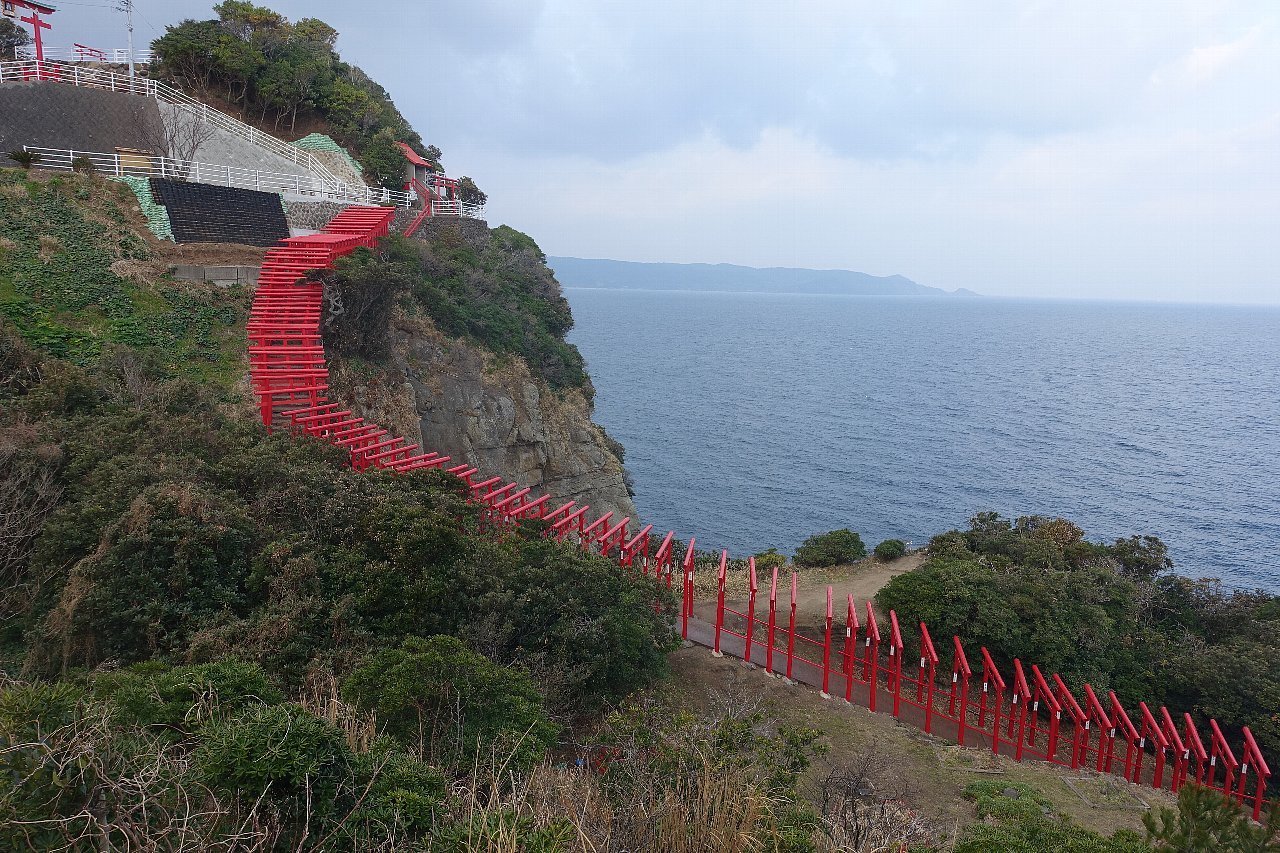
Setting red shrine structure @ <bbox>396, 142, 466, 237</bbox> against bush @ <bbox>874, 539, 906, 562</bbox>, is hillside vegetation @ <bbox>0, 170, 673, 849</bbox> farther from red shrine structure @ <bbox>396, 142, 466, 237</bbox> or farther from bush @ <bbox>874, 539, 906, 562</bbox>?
red shrine structure @ <bbox>396, 142, 466, 237</bbox>

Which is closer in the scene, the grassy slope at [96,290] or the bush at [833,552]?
the grassy slope at [96,290]

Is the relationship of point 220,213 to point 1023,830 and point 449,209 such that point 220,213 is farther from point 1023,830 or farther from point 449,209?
point 1023,830

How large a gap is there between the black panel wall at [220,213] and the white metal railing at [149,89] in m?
5.90

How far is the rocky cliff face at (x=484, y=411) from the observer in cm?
2234

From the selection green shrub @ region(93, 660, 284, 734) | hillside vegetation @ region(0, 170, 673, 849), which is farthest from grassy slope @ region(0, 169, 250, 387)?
green shrub @ region(93, 660, 284, 734)

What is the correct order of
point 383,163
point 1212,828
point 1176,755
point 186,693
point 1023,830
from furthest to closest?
point 383,163
point 1176,755
point 1023,830
point 186,693
point 1212,828

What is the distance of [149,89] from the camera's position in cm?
2888

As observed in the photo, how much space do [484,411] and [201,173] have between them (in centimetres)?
1338

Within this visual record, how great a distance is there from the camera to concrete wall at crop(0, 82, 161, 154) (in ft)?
82.4

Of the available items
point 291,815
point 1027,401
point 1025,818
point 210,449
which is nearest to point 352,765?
point 291,815

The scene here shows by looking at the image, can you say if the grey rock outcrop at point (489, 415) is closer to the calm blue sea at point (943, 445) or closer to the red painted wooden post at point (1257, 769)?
the calm blue sea at point (943, 445)

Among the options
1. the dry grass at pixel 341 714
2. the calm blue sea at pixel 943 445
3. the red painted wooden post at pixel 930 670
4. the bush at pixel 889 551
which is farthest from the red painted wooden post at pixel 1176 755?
the calm blue sea at pixel 943 445

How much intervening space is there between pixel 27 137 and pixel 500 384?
59.1ft

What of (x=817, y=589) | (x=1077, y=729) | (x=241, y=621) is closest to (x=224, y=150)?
(x=241, y=621)
